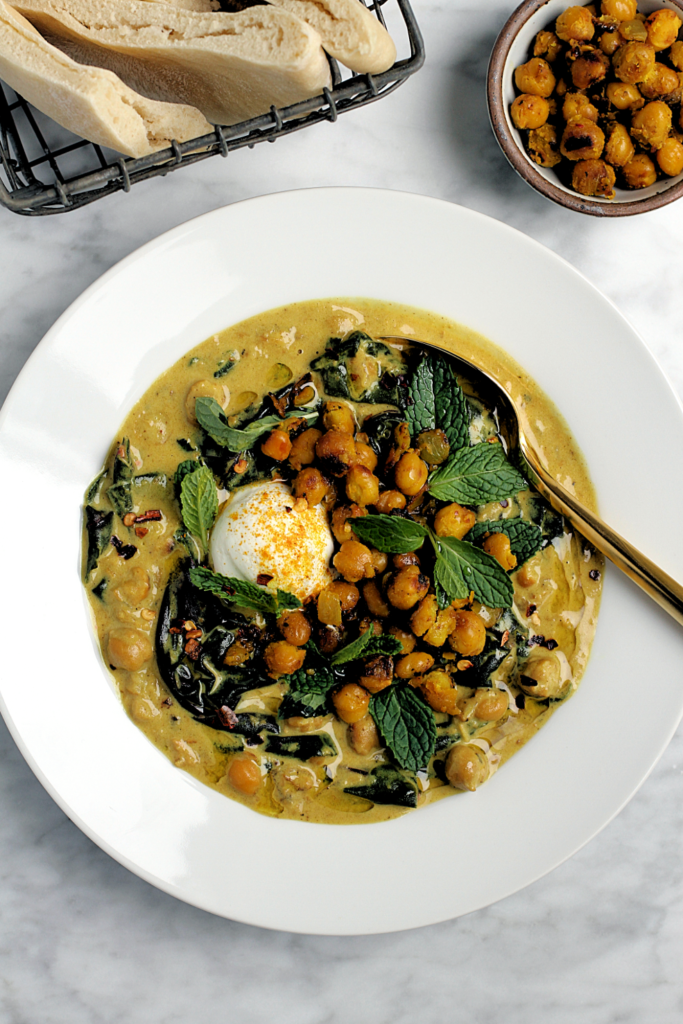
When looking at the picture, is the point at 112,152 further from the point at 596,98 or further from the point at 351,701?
the point at 351,701

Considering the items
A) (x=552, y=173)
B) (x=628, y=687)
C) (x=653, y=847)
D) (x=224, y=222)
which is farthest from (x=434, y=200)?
(x=653, y=847)

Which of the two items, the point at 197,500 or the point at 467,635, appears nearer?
the point at 467,635

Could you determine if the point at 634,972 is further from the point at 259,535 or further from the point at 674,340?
the point at 674,340

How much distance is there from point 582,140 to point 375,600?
2210mm

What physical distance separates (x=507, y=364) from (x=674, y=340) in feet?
3.28

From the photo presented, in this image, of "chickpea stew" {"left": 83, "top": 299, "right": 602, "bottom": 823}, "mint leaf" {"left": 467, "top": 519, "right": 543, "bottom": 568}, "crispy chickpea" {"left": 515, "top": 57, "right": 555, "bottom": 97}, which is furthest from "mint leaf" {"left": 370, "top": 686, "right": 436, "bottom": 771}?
"crispy chickpea" {"left": 515, "top": 57, "right": 555, "bottom": 97}

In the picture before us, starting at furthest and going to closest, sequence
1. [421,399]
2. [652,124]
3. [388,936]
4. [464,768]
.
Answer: [388,936], [421,399], [464,768], [652,124]

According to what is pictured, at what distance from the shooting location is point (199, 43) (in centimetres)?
279

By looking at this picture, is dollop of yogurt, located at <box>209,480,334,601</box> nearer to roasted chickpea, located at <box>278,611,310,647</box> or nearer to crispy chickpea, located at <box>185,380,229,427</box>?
roasted chickpea, located at <box>278,611,310,647</box>

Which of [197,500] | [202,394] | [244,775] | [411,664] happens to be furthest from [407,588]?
[202,394]

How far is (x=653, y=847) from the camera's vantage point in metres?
3.71

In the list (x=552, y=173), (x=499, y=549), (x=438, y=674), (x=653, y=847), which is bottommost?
(x=653, y=847)

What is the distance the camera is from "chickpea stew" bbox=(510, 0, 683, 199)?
10.2ft

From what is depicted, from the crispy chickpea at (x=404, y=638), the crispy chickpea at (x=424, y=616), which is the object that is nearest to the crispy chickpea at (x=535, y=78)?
the crispy chickpea at (x=424, y=616)
